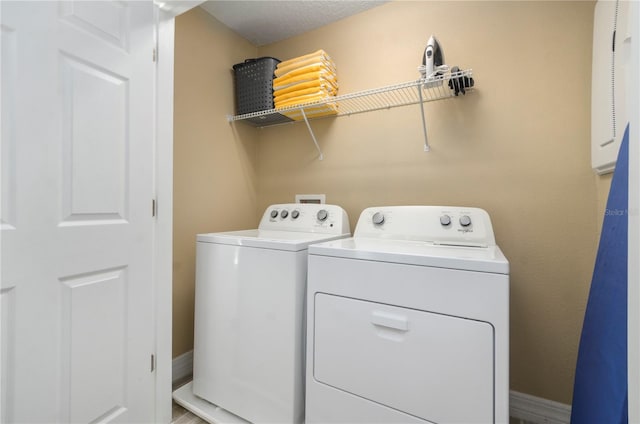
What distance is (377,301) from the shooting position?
1.08 meters

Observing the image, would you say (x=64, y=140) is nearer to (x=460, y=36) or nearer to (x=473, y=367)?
(x=473, y=367)

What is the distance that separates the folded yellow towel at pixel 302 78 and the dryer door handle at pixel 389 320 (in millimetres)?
1478

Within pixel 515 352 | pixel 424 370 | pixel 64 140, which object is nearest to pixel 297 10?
pixel 64 140

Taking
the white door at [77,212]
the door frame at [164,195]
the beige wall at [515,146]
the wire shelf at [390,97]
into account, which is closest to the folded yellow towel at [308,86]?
the wire shelf at [390,97]

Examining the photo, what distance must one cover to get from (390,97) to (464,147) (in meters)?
0.55

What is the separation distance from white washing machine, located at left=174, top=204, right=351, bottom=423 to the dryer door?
0.15 metres

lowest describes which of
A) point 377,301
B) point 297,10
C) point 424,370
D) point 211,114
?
point 424,370

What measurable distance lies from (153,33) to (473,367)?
1957 millimetres

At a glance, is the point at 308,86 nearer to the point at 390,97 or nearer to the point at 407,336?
the point at 390,97

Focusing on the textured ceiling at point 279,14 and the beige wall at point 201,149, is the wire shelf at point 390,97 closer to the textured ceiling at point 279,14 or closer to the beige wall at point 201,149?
the beige wall at point 201,149

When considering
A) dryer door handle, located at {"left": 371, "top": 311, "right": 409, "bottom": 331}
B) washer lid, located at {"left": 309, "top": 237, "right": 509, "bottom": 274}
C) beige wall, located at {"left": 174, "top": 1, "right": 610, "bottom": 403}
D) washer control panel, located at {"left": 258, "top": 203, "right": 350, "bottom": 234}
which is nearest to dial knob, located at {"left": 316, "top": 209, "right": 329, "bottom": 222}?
washer control panel, located at {"left": 258, "top": 203, "right": 350, "bottom": 234}

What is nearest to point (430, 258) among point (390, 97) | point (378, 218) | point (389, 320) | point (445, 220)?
point (389, 320)

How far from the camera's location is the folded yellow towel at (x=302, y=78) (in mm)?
1824

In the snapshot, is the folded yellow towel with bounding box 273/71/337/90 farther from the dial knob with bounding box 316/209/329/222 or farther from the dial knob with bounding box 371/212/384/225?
the dial knob with bounding box 371/212/384/225
